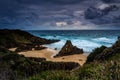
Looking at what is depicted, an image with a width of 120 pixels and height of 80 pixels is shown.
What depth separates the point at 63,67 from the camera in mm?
18141

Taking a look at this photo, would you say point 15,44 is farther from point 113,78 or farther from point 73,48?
point 113,78

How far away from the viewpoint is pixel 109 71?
21.3ft

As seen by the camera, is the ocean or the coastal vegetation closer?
the coastal vegetation

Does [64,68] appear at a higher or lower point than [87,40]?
higher

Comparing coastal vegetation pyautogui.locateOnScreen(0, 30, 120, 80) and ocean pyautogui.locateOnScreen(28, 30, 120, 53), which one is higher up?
coastal vegetation pyautogui.locateOnScreen(0, 30, 120, 80)

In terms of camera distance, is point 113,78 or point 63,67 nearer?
point 113,78

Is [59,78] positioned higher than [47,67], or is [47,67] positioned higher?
[59,78]

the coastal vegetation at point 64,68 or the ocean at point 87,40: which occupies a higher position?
the coastal vegetation at point 64,68

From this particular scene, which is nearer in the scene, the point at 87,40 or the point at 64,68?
the point at 64,68

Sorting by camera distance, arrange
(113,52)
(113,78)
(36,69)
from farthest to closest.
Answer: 1. (36,69)
2. (113,52)
3. (113,78)

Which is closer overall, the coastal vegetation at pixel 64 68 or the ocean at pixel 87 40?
the coastal vegetation at pixel 64 68

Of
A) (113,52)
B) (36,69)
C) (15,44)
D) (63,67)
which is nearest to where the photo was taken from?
(113,52)

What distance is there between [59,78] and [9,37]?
49.1m

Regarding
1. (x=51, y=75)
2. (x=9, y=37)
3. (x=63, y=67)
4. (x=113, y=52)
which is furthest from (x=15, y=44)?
(x=51, y=75)
